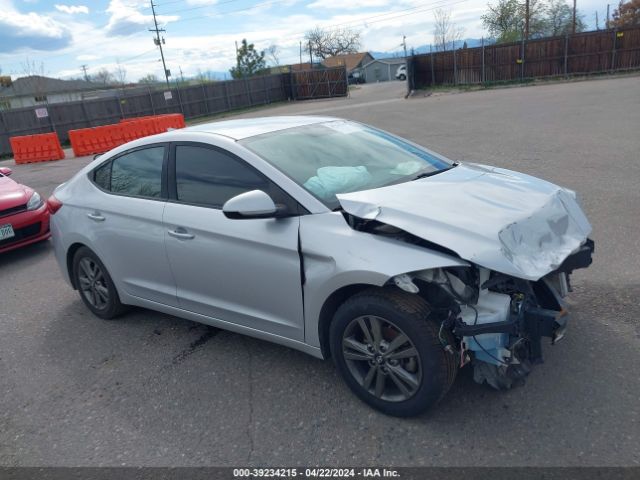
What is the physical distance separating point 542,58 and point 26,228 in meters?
31.7

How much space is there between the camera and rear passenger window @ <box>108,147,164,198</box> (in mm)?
4004

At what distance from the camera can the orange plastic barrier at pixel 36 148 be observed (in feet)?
65.5

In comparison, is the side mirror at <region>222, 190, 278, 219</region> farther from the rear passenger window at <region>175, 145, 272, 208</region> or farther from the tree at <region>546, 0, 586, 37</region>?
the tree at <region>546, 0, 586, 37</region>

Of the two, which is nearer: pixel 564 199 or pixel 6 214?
pixel 564 199

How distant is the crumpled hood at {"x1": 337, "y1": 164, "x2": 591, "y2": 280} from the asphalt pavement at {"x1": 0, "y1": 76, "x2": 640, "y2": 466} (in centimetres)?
83

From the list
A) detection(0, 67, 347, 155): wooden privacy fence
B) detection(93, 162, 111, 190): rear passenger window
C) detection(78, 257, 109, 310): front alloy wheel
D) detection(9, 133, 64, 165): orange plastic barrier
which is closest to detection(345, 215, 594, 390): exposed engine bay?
detection(93, 162, 111, 190): rear passenger window

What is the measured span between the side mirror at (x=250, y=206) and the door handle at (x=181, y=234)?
628 millimetres

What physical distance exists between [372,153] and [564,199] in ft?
4.36

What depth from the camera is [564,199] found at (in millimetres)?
3400

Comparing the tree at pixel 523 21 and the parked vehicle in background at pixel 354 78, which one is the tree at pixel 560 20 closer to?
the tree at pixel 523 21

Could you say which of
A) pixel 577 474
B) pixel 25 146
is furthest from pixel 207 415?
pixel 25 146

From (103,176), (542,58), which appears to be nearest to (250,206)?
(103,176)

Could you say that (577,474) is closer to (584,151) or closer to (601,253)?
(601,253)

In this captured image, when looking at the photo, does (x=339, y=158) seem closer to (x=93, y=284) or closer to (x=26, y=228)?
(x=93, y=284)
